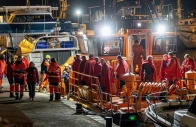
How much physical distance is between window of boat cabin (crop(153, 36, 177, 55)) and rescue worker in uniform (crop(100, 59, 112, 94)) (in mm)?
3088

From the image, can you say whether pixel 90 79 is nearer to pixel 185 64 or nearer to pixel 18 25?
pixel 185 64

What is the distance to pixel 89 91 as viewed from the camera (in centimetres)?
1421

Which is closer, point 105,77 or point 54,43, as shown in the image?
point 105,77

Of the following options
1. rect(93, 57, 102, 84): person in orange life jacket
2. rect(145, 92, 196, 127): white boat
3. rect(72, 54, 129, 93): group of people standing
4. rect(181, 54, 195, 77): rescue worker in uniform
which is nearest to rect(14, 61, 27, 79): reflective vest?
rect(72, 54, 129, 93): group of people standing

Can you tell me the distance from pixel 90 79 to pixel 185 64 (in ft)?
11.4

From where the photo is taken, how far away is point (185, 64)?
15.6m

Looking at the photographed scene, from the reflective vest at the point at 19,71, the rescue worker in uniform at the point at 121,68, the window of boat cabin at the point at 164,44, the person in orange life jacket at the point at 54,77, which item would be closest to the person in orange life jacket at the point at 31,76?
the reflective vest at the point at 19,71

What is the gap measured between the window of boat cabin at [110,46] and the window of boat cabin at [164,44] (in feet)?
4.28

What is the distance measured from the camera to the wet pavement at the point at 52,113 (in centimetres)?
1098

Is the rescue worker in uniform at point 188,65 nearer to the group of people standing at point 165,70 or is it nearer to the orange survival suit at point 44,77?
the group of people standing at point 165,70

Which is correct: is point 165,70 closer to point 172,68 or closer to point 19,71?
point 172,68

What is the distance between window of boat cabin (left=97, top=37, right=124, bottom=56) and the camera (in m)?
16.3

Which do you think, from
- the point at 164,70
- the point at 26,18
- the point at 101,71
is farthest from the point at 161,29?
the point at 26,18

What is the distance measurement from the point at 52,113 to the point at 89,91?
2140 mm
